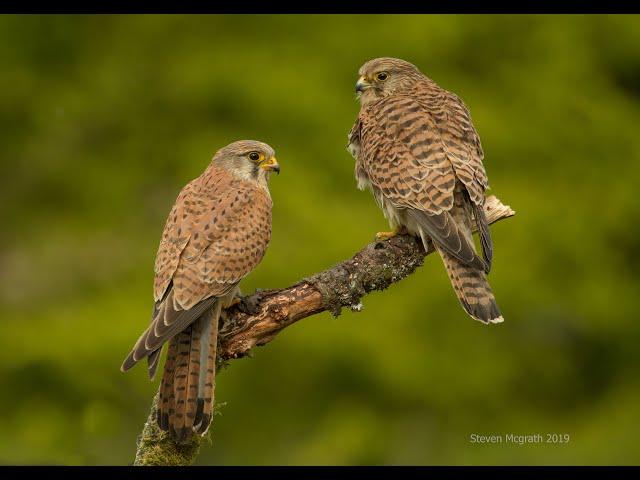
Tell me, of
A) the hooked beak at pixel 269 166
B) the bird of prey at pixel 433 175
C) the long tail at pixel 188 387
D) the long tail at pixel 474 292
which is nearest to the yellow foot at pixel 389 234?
the bird of prey at pixel 433 175

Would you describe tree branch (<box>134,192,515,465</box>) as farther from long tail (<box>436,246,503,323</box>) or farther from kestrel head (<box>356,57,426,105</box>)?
kestrel head (<box>356,57,426,105</box>)

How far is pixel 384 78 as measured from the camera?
746cm

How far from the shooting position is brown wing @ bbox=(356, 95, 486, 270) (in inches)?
252

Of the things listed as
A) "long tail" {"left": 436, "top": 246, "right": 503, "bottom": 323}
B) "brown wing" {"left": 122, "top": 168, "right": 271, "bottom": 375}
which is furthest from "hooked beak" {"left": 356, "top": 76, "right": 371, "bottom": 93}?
"long tail" {"left": 436, "top": 246, "right": 503, "bottom": 323}

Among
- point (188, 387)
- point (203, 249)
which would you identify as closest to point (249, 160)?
point (203, 249)

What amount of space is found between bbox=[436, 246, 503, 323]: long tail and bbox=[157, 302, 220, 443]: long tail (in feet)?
4.52

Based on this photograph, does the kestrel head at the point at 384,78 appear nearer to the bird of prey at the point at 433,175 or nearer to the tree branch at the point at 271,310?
the bird of prey at the point at 433,175

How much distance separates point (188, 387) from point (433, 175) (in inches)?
74.5

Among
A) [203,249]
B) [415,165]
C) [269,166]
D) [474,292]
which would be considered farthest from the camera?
[415,165]

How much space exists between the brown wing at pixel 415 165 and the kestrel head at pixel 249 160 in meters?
0.64

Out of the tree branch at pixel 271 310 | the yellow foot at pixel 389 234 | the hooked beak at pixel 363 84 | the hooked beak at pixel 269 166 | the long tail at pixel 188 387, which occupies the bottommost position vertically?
the long tail at pixel 188 387

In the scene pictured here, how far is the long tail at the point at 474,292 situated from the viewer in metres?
6.24

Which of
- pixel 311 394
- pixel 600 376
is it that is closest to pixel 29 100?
pixel 311 394

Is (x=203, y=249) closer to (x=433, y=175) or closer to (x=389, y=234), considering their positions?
(x=389, y=234)
